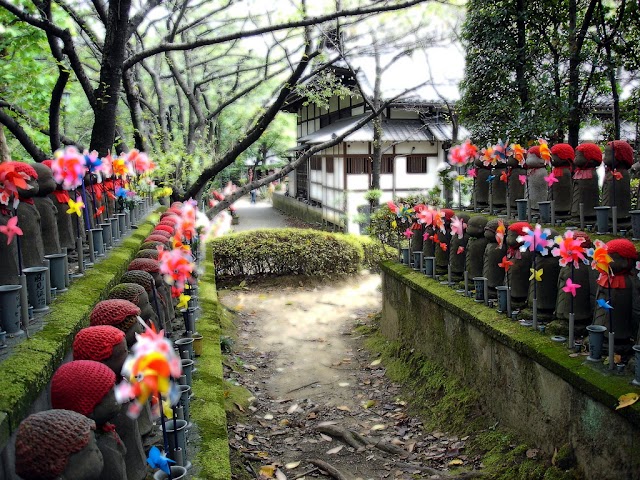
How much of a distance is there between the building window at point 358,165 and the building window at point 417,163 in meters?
1.38

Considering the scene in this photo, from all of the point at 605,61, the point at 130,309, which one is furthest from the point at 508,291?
the point at 605,61

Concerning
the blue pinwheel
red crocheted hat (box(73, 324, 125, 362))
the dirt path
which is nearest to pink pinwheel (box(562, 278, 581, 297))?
Result: the dirt path

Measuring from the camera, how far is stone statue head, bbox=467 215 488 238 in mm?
6492

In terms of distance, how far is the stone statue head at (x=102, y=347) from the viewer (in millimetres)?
2654

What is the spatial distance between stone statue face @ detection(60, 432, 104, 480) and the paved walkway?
820 inches

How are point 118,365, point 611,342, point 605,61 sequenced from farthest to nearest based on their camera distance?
point 605,61 → point 611,342 → point 118,365

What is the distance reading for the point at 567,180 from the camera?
6312 mm

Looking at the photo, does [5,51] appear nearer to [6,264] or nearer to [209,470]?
[6,264]

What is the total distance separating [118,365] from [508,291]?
4088 millimetres

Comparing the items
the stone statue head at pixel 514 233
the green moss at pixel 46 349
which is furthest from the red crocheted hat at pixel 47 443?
the stone statue head at pixel 514 233

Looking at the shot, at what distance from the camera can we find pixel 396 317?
8.73 metres

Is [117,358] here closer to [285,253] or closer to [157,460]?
[157,460]

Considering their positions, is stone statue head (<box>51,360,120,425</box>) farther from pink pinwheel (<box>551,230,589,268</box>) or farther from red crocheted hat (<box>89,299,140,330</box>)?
pink pinwheel (<box>551,230,589,268</box>)

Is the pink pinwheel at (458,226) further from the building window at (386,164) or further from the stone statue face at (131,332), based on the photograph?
the building window at (386,164)
